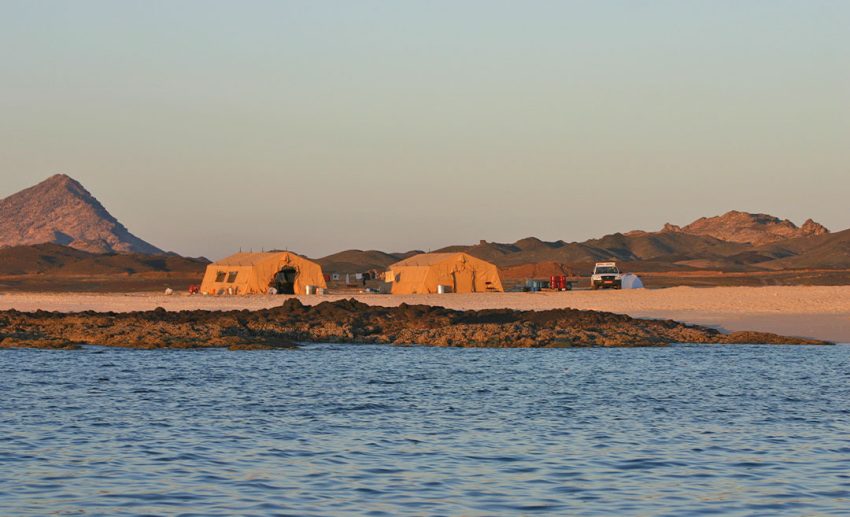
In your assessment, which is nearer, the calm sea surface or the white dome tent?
the calm sea surface

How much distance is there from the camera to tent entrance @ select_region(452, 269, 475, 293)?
75938 millimetres

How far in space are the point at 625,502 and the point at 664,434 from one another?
6598mm

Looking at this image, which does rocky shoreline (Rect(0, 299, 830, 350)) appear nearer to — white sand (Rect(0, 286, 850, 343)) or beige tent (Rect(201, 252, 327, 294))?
white sand (Rect(0, 286, 850, 343))

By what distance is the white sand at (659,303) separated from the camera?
53750 mm

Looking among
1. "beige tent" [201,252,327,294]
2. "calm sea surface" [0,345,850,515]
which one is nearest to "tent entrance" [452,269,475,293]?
"beige tent" [201,252,327,294]

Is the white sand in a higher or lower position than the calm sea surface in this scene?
higher

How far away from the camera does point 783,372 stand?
113ft

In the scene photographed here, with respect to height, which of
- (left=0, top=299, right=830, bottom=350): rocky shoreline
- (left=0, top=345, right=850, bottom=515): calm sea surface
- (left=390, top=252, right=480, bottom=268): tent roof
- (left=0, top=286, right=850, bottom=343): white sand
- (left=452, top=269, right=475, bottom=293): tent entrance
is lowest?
(left=0, top=345, right=850, bottom=515): calm sea surface

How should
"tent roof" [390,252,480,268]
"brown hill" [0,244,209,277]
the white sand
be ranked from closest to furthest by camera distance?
the white sand < "tent roof" [390,252,480,268] < "brown hill" [0,244,209,277]

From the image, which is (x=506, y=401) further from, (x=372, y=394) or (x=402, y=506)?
(x=402, y=506)

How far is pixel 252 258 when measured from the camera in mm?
78062

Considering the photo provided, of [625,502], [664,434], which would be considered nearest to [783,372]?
[664,434]

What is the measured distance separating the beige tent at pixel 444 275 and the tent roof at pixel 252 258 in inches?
264

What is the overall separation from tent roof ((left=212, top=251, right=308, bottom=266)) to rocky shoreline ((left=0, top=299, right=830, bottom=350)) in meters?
23.2
